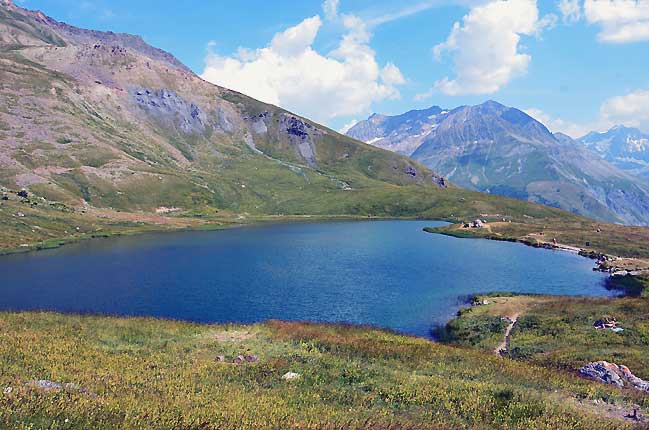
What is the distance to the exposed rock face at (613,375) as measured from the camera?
35750mm

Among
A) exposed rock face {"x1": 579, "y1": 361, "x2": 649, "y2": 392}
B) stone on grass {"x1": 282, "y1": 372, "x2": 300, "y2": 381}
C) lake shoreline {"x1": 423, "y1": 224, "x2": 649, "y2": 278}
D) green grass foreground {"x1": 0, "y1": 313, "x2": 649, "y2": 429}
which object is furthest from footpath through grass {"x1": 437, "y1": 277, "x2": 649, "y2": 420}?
lake shoreline {"x1": 423, "y1": 224, "x2": 649, "y2": 278}

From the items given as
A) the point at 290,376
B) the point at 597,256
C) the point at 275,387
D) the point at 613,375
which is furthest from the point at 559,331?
the point at 597,256

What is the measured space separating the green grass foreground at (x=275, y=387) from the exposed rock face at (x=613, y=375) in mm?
3833

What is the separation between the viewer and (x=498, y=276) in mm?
115375

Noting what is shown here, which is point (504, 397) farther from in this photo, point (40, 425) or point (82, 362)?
point (82, 362)

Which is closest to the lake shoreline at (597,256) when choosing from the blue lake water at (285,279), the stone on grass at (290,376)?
the blue lake water at (285,279)

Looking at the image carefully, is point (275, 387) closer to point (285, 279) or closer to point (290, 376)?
point (290, 376)

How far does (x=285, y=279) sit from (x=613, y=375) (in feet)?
259

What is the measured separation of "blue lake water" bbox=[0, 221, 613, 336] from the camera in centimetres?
8006

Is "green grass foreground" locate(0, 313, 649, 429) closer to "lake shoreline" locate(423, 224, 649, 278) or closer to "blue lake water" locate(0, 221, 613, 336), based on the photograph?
"blue lake water" locate(0, 221, 613, 336)

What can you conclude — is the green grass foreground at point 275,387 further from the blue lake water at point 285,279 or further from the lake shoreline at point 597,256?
the lake shoreline at point 597,256

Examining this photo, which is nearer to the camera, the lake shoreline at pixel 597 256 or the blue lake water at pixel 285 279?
the blue lake water at pixel 285 279

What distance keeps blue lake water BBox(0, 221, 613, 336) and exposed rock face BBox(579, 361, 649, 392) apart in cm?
3235

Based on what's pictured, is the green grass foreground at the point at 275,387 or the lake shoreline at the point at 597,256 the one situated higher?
the lake shoreline at the point at 597,256
